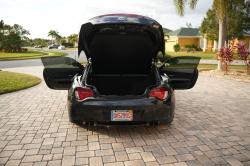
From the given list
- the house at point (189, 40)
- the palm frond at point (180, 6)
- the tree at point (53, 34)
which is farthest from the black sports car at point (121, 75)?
the tree at point (53, 34)

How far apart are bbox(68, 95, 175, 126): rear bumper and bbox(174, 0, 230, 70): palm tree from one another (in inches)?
333

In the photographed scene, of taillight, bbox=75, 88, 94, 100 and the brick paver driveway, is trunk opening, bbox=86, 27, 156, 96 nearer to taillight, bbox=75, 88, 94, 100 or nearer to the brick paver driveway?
taillight, bbox=75, 88, 94, 100

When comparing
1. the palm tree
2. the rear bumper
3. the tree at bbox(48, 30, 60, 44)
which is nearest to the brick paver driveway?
the rear bumper

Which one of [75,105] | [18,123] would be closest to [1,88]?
[18,123]

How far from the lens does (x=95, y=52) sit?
429 centimetres

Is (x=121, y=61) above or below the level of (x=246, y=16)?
below

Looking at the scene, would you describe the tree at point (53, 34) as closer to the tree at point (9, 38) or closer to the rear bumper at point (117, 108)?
the tree at point (9, 38)

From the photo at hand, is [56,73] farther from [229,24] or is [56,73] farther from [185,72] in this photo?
[229,24]

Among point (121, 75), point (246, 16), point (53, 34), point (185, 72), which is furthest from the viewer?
point (53, 34)

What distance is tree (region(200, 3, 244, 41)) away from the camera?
30769 millimetres

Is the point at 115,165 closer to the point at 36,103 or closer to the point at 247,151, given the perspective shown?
the point at 247,151

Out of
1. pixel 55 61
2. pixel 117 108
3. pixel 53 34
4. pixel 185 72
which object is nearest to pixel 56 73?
pixel 55 61

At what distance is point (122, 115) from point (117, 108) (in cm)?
15

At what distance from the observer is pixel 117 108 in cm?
329
